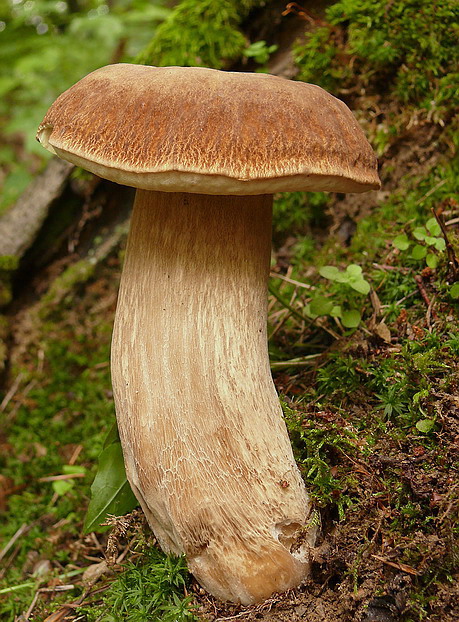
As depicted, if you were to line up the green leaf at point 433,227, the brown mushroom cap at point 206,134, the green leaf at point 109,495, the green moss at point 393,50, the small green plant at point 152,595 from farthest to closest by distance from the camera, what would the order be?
the green moss at point 393,50 → the green leaf at point 433,227 → the green leaf at point 109,495 → the small green plant at point 152,595 → the brown mushroom cap at point 206,134

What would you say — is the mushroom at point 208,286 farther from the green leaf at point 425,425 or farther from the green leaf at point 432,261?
the green leaf at point 432,261

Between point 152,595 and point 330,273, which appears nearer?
point 152,595

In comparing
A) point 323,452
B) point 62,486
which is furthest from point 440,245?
point 62,486

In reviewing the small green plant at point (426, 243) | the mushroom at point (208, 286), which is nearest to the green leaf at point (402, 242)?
the small green plant at point (426, 243)

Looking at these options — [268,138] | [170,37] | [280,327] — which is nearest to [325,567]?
[280,327]

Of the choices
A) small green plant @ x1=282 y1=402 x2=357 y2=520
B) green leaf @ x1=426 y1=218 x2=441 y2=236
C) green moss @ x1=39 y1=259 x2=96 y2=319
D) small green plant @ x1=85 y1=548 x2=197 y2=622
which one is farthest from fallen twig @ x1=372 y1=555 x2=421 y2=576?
green moss @ x1=39 y1=259 x2=96 y2=319

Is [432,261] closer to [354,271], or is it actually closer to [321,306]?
[354,271]

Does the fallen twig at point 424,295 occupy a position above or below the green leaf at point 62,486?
above

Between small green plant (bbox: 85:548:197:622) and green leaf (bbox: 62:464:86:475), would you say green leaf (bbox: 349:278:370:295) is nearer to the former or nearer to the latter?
small green plant (bbox: 85:548:197:622)
